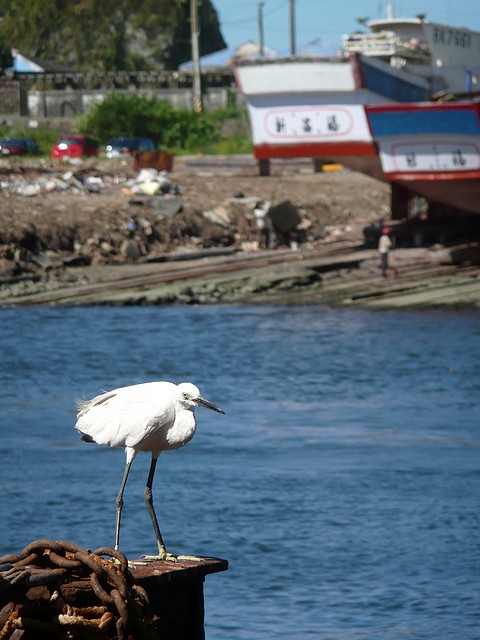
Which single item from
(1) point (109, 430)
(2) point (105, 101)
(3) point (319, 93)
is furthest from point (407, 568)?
(2) point (105, 101)

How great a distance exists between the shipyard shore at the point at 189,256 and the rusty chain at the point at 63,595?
2434 cm

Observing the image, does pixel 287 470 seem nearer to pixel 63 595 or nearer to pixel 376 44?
pixel 63 595

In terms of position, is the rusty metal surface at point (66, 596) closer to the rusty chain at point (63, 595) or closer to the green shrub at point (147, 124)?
the rusty chain at point (63, 595)

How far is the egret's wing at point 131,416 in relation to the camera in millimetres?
6141

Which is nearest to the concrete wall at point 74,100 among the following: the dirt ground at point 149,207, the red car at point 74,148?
the red car at point 74,148

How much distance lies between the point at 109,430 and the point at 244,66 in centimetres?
2824

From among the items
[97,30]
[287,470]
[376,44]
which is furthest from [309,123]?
[97,30]

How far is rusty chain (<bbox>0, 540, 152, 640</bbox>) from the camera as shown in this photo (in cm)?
511

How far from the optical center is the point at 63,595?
518 cm

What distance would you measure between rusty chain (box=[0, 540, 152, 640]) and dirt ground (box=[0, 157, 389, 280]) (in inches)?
1042

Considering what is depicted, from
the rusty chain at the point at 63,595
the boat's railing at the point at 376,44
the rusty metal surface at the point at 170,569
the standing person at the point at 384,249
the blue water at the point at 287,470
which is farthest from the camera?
the boat's railing at the point at 376,44

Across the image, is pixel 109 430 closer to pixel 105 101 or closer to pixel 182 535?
pixel 182 535

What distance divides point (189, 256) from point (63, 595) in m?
28.8

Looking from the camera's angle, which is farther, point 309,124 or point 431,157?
point 309,124
